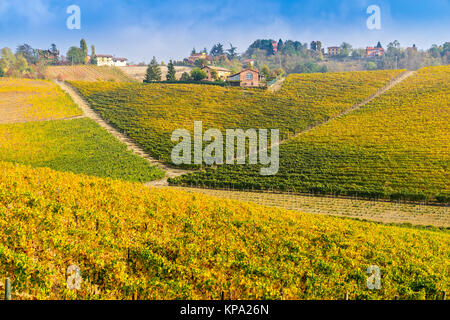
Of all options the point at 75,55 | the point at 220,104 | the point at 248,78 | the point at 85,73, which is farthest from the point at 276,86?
the point at 75,55

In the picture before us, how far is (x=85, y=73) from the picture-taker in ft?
488

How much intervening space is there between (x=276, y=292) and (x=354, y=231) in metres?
12.5

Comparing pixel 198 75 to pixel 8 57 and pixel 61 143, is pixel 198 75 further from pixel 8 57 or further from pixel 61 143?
pixel 8 57

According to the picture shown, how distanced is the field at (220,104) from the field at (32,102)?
6001mm

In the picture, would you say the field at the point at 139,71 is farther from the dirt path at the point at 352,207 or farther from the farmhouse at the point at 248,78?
the dirt path at the point at 352,207

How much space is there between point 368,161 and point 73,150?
42.7 metres

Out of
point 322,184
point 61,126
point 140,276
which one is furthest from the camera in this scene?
point 61,126

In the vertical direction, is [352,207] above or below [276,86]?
below

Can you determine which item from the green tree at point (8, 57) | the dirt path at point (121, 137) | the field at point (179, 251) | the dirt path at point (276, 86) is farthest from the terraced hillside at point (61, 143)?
the green tree at point (8, 57)

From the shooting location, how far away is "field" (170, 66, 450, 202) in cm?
3947

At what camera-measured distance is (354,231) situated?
73.3 ft

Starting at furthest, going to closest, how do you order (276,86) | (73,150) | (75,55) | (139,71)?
(139,71)
(75,55)
(276,86)
(73,150)
